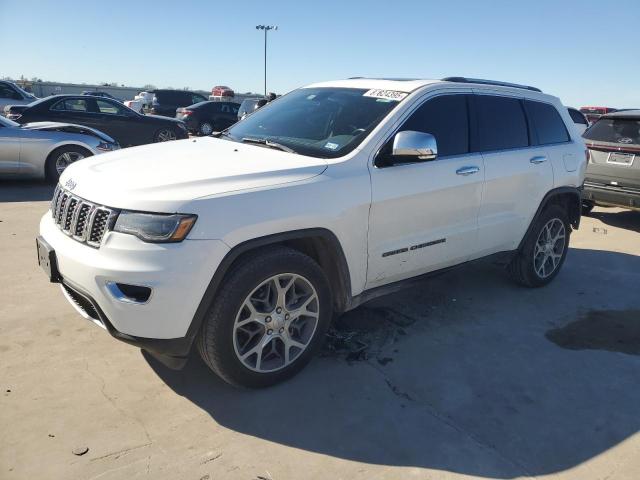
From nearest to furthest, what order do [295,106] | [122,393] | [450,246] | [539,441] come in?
1. [539,441]
2. [122,393]
3. [450,246]
4. [295,106]

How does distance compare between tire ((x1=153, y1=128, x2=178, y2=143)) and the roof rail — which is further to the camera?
tire ((x1=153, y1=128, x2=178, y2=143))

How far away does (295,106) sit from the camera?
168 inches

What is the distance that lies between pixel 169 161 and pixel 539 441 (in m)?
2.68

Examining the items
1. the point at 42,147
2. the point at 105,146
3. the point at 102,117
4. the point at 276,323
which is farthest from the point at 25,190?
the point at 276,323

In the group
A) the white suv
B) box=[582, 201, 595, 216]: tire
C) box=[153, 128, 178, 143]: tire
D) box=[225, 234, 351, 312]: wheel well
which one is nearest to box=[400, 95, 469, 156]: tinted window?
the white suv

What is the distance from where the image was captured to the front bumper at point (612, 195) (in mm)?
7293

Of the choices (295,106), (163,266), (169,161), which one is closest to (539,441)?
(163,266)

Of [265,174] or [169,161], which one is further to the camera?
[169,161]

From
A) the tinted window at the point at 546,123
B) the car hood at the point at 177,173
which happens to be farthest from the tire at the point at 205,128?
the car hood at the point at 177,173

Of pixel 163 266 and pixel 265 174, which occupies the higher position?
pixel 265 174

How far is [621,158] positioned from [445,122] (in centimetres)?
488

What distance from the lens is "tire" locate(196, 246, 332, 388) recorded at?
2.85 meters

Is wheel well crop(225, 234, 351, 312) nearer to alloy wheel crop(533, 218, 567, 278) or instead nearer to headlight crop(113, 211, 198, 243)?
headlight crop(113, 211, 198, 243)

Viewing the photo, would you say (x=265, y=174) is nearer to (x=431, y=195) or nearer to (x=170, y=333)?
(x=170, y=333)
